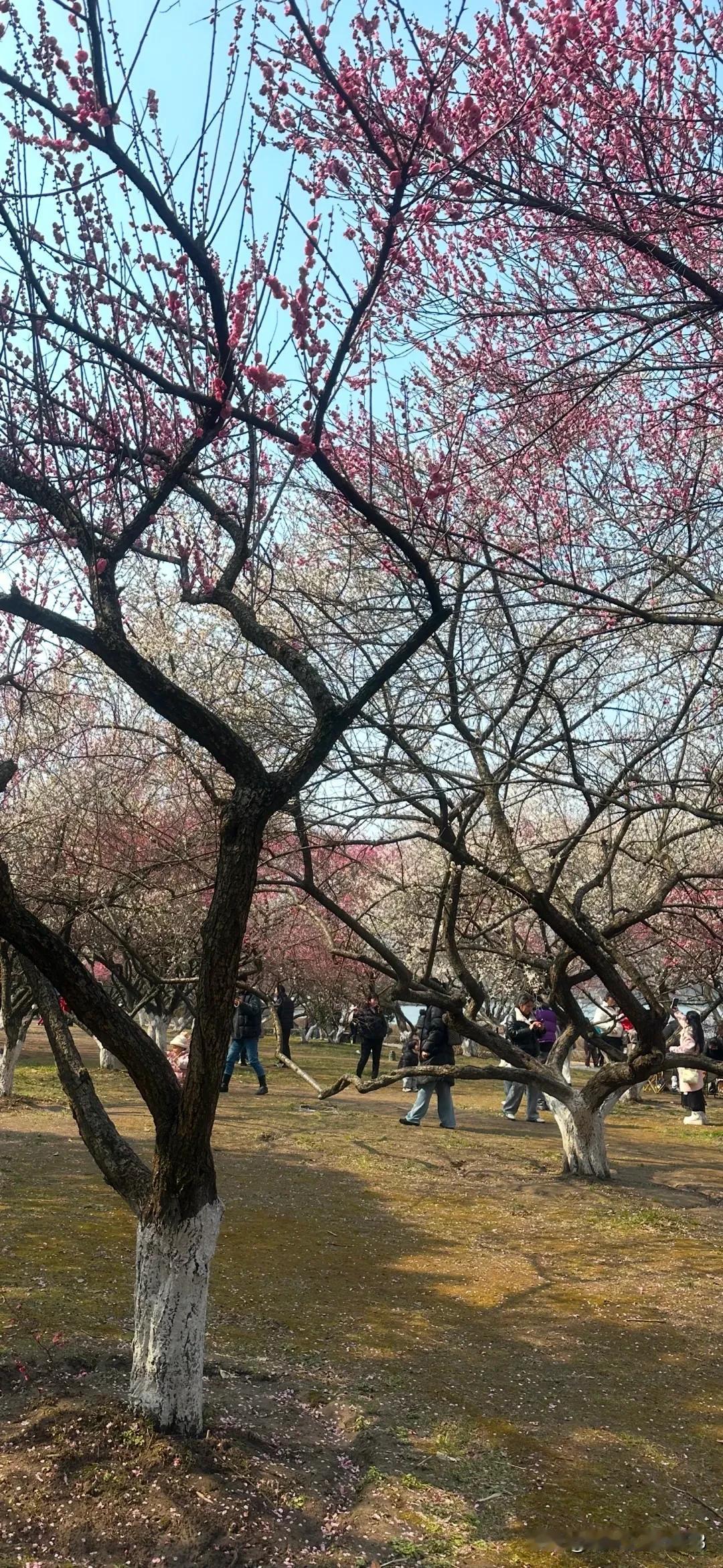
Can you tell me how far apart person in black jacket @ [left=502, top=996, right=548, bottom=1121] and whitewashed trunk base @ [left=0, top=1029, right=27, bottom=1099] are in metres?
6.81

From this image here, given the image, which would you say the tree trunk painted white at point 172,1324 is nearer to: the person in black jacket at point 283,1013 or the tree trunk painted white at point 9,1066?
the tree trunk painted white at point 9,1066

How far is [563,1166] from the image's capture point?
35.3ft

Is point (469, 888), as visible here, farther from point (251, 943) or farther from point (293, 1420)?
point (293, 1420)

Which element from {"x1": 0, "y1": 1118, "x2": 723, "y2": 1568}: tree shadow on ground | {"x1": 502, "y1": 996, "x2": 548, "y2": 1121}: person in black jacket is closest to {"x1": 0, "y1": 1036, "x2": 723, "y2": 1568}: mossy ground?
{"x1": 0, "y1": 1118, "x2": 723, "y2": 1568}: tree shadow on ground

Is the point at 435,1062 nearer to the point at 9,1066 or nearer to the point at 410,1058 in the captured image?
the point at 9,1066

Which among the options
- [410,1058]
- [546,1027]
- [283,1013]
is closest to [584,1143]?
[546,1027]

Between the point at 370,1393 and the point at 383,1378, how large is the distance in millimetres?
236

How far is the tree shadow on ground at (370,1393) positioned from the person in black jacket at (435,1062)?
17.1 feet

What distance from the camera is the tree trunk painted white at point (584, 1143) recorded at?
33.7 ft

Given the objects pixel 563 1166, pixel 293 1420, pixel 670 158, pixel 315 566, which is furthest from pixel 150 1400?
pixel 563 1166

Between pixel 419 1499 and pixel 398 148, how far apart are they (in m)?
4.87

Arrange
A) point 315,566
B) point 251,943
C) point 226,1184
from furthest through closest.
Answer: point 251,943 < point 226,1184 < point 315,566

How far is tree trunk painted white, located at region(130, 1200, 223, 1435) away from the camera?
3984mm

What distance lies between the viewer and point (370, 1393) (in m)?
4.81
